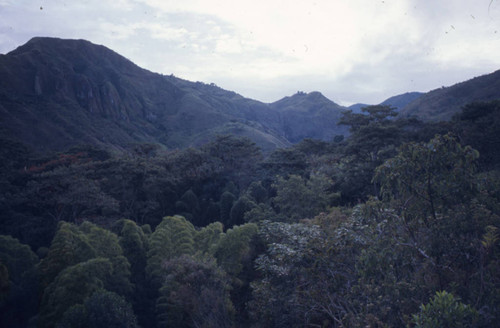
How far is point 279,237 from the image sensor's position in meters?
8.40

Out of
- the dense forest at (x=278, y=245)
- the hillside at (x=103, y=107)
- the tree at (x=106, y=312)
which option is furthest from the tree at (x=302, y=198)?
the hillside at (x=103, y=107)

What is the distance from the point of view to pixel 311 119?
13062cm

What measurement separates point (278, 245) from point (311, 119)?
128 m

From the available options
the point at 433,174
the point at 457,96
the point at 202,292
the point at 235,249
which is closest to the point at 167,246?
the point at 235,249

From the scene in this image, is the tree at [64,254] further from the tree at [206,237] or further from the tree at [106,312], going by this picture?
the tree at [206,237]

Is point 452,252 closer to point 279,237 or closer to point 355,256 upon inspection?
point 355,256

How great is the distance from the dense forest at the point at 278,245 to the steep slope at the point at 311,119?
97.4 meters

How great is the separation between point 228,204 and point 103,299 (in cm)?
1427

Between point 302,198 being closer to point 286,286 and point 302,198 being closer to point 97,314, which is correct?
point 286,286

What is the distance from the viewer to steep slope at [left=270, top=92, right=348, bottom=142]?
12212 centimetres

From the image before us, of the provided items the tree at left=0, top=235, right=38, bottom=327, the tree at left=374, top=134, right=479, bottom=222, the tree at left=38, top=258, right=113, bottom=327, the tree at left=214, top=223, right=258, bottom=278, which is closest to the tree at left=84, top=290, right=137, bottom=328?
the tree at left=38, top=258, right=113, bottom=327

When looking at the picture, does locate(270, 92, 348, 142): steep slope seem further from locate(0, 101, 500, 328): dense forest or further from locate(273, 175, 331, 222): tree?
locate(273, 175, 331, 222): tree


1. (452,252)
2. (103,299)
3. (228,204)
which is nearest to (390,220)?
(452,252)

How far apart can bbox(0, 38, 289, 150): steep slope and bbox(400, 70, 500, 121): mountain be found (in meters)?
31.1
